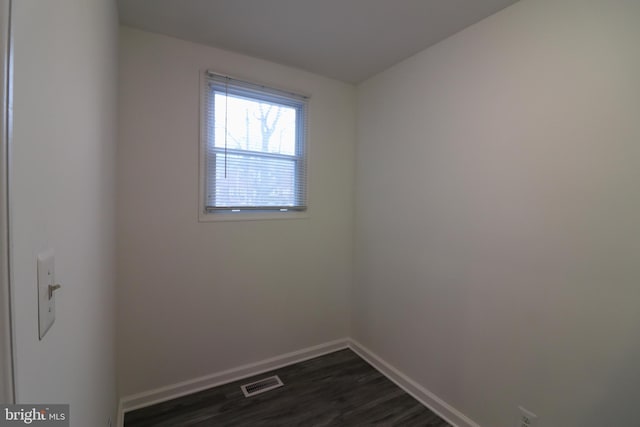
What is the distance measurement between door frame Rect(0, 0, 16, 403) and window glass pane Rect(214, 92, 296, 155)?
1.84 metres

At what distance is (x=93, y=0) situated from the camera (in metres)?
0.99

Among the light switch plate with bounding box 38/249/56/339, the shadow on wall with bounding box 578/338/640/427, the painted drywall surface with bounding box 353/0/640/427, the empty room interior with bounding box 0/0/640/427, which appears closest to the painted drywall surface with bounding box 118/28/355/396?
the empty room interior with bounding box 0/0/640/427

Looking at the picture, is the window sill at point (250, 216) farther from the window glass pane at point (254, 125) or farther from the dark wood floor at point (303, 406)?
the dark wood floor at point (303, 406)

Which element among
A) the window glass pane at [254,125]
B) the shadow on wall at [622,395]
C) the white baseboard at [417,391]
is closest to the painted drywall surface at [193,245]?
the window glass pane at [254,125]

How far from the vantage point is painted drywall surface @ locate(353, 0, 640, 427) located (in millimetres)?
1236

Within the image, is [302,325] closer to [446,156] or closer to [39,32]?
[446,156]

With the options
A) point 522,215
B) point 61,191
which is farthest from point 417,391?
point 61,191

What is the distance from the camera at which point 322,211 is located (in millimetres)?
2660

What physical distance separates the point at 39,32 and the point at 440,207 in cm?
205

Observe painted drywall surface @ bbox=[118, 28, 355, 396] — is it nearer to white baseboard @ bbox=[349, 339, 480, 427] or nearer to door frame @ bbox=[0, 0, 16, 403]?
white baseboard @ bbox=[349, 339, 480, 427]

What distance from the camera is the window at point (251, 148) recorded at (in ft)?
7.00

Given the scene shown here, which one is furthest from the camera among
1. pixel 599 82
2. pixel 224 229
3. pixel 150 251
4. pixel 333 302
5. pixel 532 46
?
pixel 333 302

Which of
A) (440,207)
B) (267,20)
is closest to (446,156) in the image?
(440,207)

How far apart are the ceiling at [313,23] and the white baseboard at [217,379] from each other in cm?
254
